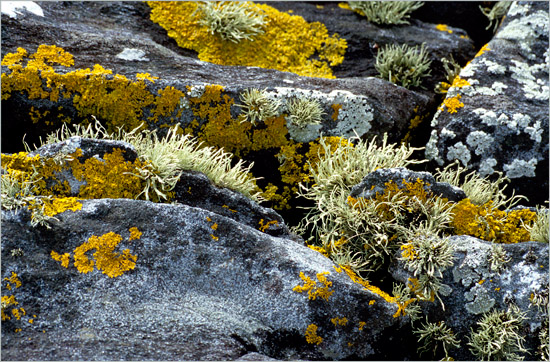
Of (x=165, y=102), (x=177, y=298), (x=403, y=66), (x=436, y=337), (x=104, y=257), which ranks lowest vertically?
(x=436, y=337)

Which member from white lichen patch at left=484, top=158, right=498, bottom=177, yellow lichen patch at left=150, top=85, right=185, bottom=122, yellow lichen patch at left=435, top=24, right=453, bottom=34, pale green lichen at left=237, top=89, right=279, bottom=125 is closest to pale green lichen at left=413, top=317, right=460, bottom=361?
white lichen patch at left=484, top=158, right=498, bottom=177

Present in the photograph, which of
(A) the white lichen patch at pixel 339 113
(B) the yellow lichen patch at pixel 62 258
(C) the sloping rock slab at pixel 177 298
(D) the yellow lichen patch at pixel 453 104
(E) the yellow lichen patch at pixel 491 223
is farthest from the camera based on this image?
(D) the yellow lichen patch at pixel 453 104

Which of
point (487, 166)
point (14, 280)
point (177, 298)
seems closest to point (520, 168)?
point (487, 166)

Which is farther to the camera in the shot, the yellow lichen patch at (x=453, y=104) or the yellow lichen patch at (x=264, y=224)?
the yellow lichen patch at (x=453, y=104)

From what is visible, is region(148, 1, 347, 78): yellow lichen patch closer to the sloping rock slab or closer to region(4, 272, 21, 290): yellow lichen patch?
the sloping rock slab

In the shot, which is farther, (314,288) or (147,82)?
(147,82)

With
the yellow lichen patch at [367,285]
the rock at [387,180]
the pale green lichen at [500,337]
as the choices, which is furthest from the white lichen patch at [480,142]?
the yellow lichen patch at [367,285]

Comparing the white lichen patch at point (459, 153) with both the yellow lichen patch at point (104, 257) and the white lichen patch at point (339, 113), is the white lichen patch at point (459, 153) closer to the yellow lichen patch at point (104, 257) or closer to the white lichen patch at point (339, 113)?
the white lichen patch at point (339, 113)

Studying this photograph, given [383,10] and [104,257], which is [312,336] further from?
[383,10]
